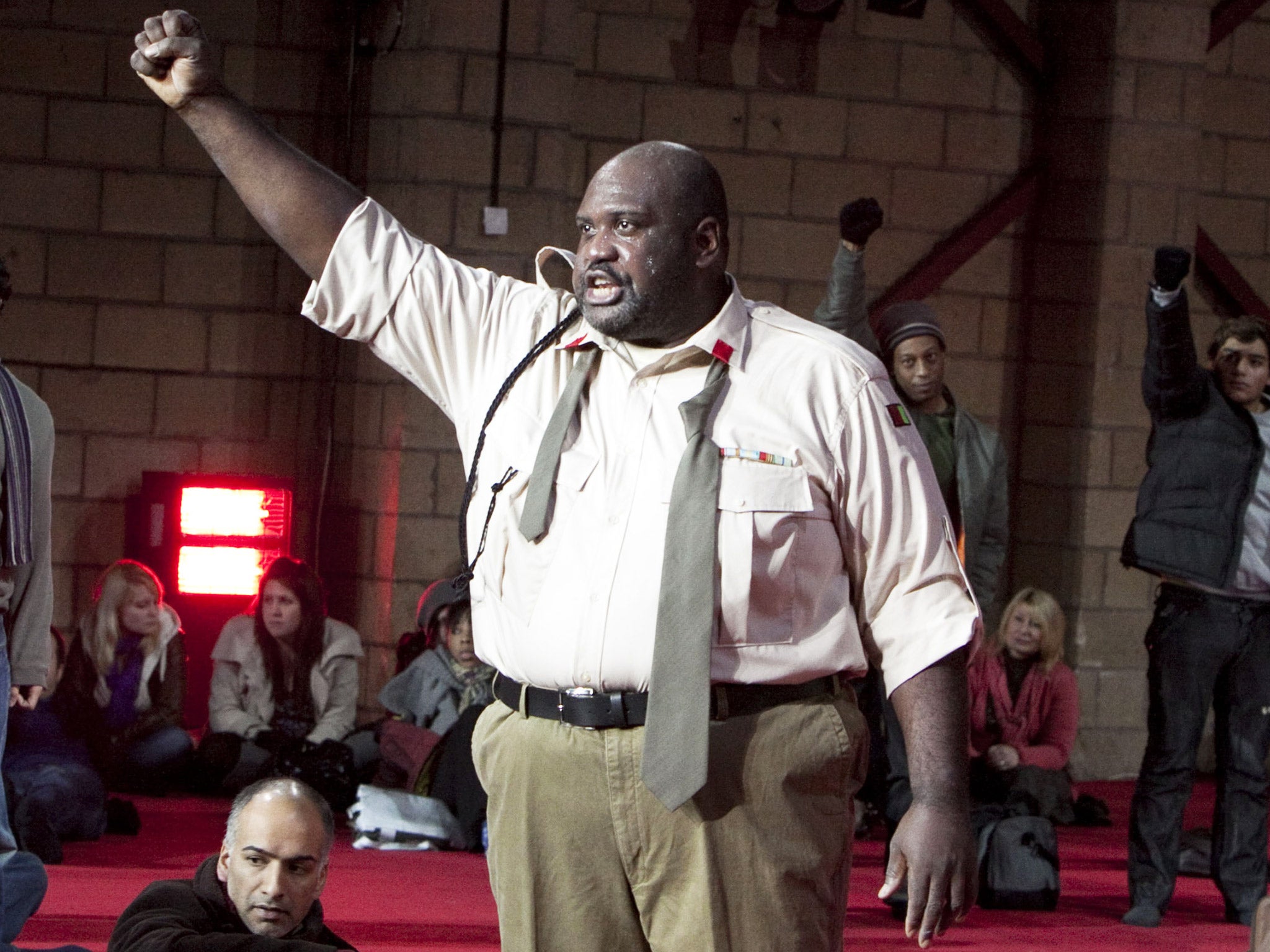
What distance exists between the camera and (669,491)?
196 cm

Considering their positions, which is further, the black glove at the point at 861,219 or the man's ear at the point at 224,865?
the black glove at the point at 861,219

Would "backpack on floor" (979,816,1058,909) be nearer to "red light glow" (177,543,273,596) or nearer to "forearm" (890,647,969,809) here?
"forearm" (890,647,969,809)

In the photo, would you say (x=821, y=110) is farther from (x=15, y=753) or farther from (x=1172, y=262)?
(x=15, y=753)

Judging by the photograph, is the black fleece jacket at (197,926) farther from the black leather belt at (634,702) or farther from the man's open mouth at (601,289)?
the man's open mouth at (601,289)

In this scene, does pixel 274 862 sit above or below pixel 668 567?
below

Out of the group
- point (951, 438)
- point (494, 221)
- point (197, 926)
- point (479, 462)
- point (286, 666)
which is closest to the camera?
point (479, 462)

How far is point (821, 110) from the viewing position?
23.5 ft

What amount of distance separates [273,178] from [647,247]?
44 cm

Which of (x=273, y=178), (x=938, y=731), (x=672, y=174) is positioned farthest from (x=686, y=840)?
(x=273, y=178)

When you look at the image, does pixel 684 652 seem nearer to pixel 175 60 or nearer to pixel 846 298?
pixel 175 60

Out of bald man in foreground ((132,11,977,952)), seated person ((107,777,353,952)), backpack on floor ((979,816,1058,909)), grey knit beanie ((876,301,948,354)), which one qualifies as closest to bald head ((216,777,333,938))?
seated person ((107,777,353,952))

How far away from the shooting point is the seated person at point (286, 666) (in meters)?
5.95

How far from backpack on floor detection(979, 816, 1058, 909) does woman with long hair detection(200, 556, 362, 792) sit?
231 cm

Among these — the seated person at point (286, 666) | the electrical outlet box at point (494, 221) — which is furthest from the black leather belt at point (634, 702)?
the electrical outlet box at point (494, 221)
